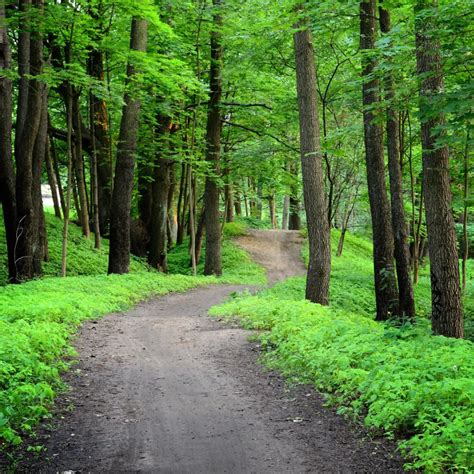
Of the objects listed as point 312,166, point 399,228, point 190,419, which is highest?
point 312,166

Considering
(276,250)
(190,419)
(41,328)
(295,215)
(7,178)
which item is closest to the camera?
(190,419)

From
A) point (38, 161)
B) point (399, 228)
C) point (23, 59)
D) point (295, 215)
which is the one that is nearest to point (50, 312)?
point (38, 161)

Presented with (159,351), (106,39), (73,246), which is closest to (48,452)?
(159,351)

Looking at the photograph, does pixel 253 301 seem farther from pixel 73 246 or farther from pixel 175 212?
pixel 175 212

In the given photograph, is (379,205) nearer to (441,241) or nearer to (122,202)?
(441,241)

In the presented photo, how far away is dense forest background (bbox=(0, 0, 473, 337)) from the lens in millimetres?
8523

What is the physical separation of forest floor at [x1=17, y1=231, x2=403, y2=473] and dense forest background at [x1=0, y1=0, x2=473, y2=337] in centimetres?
361

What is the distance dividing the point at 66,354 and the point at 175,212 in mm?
24917

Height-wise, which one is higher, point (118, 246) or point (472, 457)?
point (118, 246)

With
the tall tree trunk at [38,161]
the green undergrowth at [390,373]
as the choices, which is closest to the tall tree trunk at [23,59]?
the tall tree trunk at [38,161]

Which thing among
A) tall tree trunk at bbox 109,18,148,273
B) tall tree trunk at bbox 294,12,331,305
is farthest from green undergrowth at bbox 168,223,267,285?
tall tree trunk at bbox 294,12,331,305

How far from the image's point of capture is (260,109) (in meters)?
21.0

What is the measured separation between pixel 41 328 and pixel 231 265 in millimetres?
18957

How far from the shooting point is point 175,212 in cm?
3234
